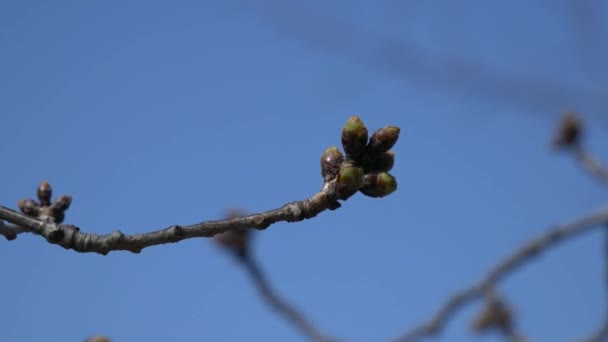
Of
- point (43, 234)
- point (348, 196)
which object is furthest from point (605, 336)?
point (43, 234)

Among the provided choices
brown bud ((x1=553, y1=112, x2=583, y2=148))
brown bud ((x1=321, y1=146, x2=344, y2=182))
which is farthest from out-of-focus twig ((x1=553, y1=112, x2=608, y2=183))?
brown bud ((x1=321, y1=146, x2=344, y2=182))

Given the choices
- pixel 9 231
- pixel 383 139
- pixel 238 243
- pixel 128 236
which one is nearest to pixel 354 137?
pixel 383 139

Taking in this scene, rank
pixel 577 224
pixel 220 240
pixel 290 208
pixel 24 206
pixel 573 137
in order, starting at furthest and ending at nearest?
pixel 573 137
pixel 220 240
pixel 577 224
pixel 24 206
pixel 290 208

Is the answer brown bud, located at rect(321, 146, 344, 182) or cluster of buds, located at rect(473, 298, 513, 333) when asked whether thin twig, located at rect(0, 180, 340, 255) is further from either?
cluster of buds, located at rect(473, 298, 513, 333)

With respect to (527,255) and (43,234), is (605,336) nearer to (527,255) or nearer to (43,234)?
(527,255)

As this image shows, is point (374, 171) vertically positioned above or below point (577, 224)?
below

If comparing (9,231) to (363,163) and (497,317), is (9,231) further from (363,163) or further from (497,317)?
(497,317)

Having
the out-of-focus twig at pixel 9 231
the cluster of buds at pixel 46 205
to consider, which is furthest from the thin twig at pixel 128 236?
the cluster of buds at pixel 46 205
